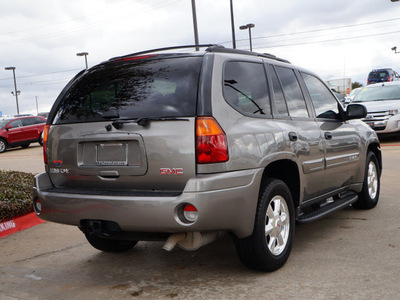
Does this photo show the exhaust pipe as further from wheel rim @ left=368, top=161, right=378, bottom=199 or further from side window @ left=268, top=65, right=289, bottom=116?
wheel rim @ left=368, top=161, right=378, bottom=199

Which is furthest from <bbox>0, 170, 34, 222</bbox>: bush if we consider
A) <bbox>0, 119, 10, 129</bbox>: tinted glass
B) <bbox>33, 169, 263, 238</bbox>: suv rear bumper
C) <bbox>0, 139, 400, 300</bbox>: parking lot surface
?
Result: <bbox>0, 119, 10, 129</bbox>: tinted glass

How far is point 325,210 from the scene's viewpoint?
4.90 metres

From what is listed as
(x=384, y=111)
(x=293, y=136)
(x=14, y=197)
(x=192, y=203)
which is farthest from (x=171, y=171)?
(x=384, y=111)

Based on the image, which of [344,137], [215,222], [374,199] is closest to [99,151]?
[215,222]

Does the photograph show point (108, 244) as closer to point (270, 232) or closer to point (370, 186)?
point (270, 232)

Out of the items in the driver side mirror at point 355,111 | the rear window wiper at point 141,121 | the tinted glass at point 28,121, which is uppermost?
the tinted glass at point 28,121

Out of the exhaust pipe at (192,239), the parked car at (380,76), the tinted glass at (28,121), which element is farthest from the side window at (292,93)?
the parked car at (380,76)

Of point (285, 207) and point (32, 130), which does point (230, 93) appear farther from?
point (32, 130)

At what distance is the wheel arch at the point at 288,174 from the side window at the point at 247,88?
452 mm

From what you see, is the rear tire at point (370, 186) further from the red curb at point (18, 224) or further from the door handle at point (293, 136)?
the red curb at point (18, 224)

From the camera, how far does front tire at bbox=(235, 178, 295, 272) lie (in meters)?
3.78

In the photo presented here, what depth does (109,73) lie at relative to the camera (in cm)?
411

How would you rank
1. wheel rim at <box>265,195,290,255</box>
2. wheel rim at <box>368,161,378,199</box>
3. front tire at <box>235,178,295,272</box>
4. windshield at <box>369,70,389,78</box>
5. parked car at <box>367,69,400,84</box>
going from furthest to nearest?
windshield at <box>369,70,389,78</box> → parked car at <box>367,69,400,84</box> → wheel rim at <box>368,161,378,199</box> → wheel rim at <box>265,195,290,255</box> → front tire at <box>235,178,295,272</box>

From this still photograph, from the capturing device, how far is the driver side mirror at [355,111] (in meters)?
5.45
